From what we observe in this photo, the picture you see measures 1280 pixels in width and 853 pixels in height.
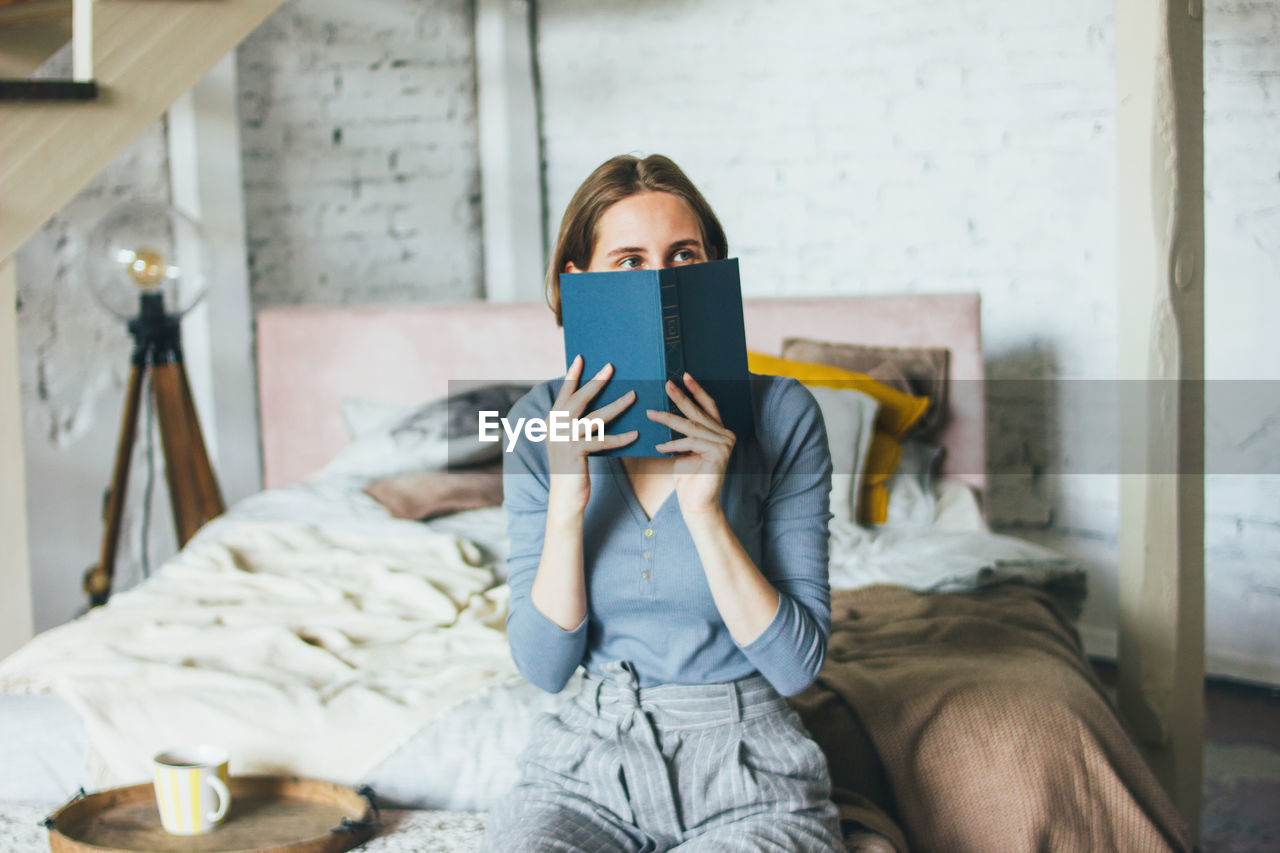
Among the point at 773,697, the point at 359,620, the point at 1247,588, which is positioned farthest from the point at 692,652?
the point at 1247,588

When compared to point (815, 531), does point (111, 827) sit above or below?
below

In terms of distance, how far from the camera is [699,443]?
Result: 1089 millimetres

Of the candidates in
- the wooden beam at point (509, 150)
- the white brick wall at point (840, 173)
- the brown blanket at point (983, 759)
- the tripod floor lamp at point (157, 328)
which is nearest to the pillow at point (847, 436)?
the brown blanket at point (983, 759)

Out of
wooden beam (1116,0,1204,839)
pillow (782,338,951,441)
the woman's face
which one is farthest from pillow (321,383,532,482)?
the woman's face

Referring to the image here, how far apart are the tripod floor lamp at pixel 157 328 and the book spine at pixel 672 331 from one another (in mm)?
1884

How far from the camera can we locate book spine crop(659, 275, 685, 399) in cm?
106

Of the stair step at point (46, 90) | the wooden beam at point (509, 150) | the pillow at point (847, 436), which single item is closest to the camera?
the stair step at point (46, 90)

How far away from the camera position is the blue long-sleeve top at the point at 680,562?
1.16m

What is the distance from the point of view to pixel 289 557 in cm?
228

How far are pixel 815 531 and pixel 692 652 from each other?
0.18 metres

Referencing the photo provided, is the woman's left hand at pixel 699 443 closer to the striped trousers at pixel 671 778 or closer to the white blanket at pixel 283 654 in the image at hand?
the striped trousers at pixel 671 778

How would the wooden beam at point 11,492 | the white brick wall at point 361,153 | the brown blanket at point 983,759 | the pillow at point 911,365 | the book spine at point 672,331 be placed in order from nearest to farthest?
1. the book spine at point 672,331
2. the brown blanket at point 983,759
3. the wooden beam at point 11,492
4. the pillow at point 911,365
5. the white brick wall at point 361,153

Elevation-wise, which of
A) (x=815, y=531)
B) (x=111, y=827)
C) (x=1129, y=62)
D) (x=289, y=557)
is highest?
(x=1129, y=62)

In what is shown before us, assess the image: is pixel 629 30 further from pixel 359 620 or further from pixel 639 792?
pixel 639 792
